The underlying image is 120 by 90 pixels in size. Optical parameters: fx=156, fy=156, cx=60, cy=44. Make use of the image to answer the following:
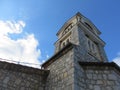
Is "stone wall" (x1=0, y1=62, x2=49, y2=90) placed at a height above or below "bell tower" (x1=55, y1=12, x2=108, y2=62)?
below

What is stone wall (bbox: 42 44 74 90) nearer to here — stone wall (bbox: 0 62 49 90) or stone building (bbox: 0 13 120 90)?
stone building (bbox: 0 13 120 90)

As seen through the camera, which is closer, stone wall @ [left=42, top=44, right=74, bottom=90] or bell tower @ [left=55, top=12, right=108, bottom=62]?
stone wall @ [left=42, top=44, right=74, bottom=90]

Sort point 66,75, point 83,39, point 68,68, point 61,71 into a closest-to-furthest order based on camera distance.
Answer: point 66,75 < point 68,68 < point 61,71 < point 83,39

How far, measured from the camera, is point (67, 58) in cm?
663

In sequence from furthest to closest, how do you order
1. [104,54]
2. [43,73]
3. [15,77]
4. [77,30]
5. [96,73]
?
[104,54]
[77,30]
[43,73]
[15,77]
[96,73]

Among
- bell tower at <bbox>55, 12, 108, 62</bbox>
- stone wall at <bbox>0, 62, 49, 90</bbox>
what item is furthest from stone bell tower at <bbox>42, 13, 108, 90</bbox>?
stone wall at <bbox>0, 62, 49, 90</bbox>

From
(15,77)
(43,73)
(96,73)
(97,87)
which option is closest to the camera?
(97,87)

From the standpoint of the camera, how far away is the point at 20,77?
6570 millimetres

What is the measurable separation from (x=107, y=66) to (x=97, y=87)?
100 centimetres

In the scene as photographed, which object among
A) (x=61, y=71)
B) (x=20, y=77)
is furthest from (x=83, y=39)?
(x=20, y=77)

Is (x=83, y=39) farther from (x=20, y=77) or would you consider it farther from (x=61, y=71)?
(x=20, y=77)

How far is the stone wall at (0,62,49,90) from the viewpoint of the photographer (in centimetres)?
620

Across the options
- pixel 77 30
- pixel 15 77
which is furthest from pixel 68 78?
pixel 77 30

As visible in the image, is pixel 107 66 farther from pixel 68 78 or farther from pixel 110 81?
pixel 68 78
